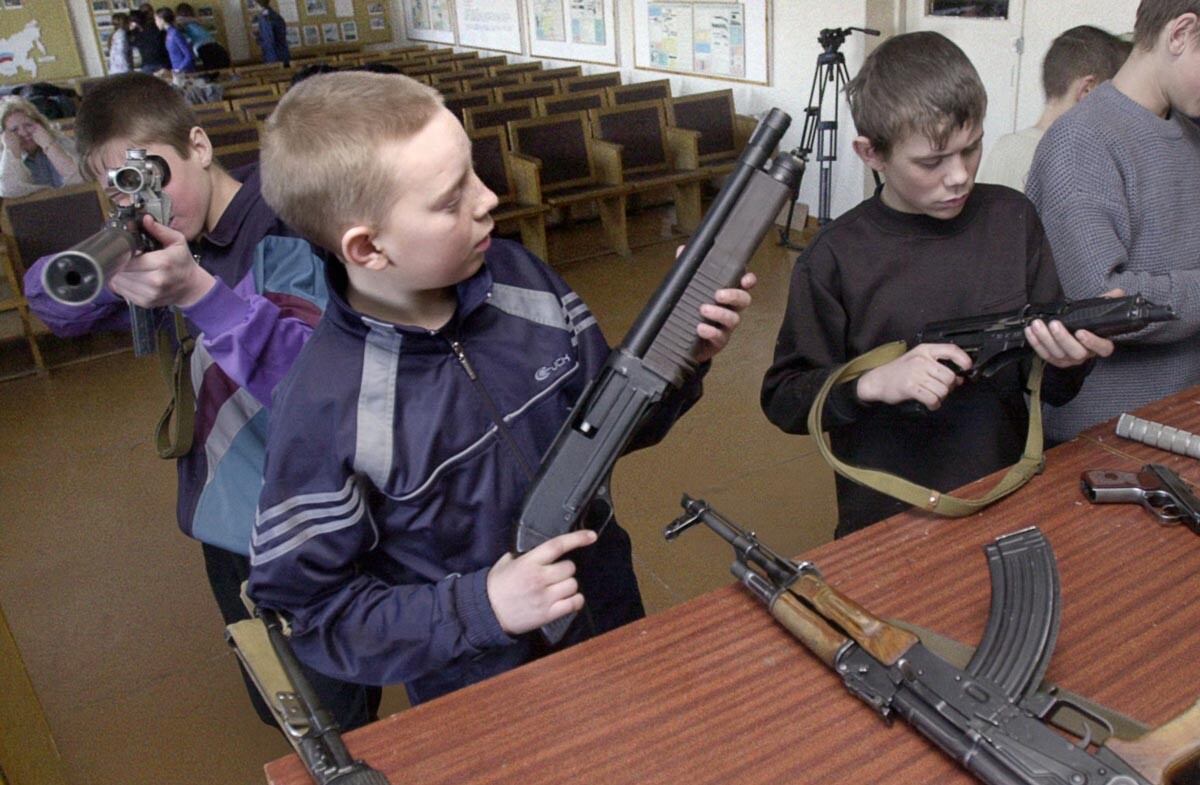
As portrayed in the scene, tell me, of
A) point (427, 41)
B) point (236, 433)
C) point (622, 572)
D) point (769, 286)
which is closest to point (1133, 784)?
point (622, 572)

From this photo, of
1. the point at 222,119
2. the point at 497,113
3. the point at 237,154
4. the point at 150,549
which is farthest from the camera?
the point at 222,119

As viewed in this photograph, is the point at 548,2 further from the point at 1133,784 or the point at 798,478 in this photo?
the point at 1133,784

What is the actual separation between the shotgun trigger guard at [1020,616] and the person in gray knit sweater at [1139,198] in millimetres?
660

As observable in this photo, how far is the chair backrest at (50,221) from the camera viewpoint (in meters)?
4.66

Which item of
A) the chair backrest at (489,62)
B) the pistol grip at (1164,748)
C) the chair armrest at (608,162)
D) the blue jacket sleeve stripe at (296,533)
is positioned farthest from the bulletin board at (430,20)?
the pistol grip at (1164,748)

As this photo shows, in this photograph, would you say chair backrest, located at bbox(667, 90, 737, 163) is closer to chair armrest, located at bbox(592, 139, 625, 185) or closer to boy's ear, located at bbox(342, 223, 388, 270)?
chair armrest, located at bbox(592, 139, 625, 185)

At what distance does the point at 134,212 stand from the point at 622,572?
894 mm

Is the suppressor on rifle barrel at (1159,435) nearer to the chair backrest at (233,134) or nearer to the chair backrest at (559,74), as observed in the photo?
the chair backrest at (233,134)

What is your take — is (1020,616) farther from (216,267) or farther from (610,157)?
(610,157)

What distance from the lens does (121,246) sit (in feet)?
3.61

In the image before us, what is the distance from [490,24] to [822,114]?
22.7 ft

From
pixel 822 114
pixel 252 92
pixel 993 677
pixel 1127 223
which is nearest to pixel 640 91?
pixel 822 114

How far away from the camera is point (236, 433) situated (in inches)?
64.0

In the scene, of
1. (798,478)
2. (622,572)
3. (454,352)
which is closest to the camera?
(454,352)
